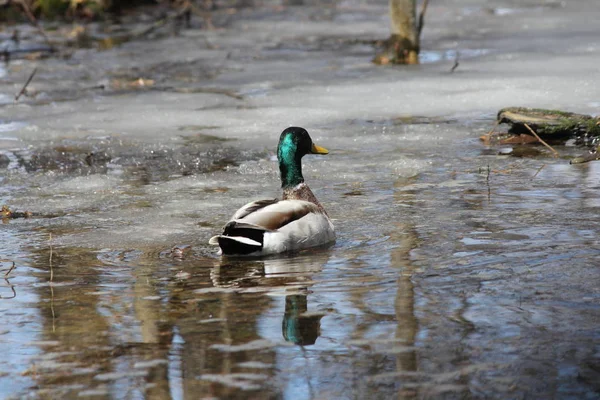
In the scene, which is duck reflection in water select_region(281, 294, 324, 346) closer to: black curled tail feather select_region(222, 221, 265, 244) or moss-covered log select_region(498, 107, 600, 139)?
black curled tail feather select_region(222, 221, 265, 244)

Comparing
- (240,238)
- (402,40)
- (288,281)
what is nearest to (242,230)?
(240,238)

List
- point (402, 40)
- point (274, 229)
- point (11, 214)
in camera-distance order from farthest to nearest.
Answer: point (402, 40)
point (11, 214)
point (274, 229)

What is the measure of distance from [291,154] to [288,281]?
144 centimetres

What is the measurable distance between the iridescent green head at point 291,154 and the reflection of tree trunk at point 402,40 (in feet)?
20.4

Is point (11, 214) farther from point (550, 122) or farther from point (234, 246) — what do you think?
point (550, 122)

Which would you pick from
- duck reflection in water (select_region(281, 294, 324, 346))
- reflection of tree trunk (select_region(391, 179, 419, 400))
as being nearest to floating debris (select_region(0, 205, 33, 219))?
reflection of tree trunk (select_region(391, 179, 419, 400))

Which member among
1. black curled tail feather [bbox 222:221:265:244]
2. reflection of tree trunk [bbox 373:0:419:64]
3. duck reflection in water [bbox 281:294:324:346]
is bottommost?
duck reflection in water [bbox 281:294:324:346]

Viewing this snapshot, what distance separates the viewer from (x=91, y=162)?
8.11 m

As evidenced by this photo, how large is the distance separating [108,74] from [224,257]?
7.74 meters

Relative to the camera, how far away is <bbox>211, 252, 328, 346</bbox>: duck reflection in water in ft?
13.6

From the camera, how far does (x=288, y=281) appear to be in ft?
16.0

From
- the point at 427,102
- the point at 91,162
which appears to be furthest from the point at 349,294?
the point at 427,102

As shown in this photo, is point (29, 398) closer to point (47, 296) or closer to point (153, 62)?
point (47, 296)

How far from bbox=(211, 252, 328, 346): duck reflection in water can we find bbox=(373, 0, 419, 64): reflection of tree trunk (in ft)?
23.4
